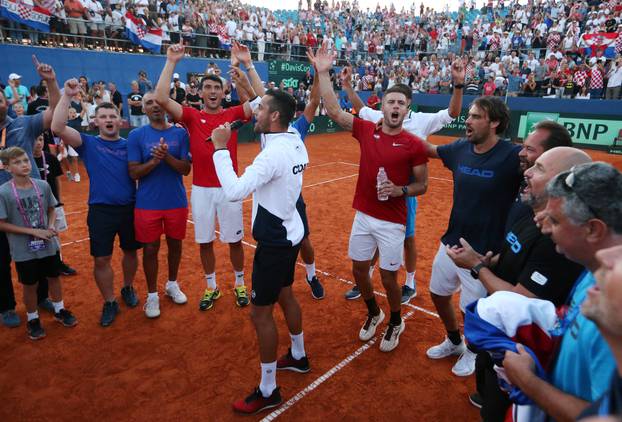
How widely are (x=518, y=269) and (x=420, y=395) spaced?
6.45ft

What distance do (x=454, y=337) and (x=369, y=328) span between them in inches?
37.3

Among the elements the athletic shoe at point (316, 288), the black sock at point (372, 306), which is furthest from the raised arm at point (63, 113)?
the black sock at point (372, 306)

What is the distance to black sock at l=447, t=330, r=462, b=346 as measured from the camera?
4.48 metres

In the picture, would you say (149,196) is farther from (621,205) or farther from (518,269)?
(621,205)

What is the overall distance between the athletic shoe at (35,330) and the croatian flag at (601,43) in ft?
79.4

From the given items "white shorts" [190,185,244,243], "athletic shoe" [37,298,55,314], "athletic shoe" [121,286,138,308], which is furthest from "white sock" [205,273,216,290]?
"athletic shoe" [37,298,55,314]

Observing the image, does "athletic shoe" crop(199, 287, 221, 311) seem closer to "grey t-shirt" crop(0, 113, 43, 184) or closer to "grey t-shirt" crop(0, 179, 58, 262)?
"grey t-shirt" crop(0, 179, 58, 262)

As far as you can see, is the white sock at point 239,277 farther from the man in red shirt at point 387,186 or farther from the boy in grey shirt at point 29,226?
the boy in grey shirt at point 29,226

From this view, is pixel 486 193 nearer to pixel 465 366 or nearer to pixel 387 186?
pixel 387 186

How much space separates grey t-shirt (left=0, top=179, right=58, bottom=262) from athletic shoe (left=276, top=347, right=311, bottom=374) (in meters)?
2.88

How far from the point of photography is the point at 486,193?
3705 mm

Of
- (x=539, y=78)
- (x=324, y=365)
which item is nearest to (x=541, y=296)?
(x=324, y=365)

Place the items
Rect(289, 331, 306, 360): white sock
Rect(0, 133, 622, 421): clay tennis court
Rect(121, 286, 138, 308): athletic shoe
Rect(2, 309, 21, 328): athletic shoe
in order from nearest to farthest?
Rect(0, 133, 622, 421): clay tennis court, Rect(289, 331, 306, 360): white sock, Rect(2, 309, 21, 328): athletic shoe, Rect(121, 286, 138, 308): athletic shoe

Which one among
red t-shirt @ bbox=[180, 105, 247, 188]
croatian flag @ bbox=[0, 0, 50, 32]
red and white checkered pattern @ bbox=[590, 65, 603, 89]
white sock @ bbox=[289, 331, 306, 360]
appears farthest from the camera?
red and white checkered pattern @ bbox=[590, 65, 603, 89]
